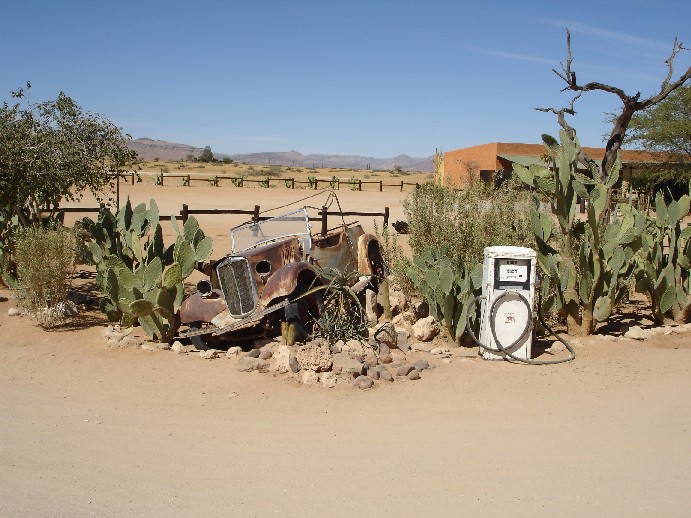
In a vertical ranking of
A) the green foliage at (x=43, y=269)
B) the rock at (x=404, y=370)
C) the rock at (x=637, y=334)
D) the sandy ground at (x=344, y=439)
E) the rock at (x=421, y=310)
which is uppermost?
the green foliage at (x=43, y=269)

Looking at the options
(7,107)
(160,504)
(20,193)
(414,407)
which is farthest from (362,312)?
(7,107)

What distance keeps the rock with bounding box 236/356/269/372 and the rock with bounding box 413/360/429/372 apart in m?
1.62

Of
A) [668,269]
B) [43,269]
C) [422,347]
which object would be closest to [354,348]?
[422,347]

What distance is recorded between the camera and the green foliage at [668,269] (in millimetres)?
9805

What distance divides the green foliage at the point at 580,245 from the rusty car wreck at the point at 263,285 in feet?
8.08

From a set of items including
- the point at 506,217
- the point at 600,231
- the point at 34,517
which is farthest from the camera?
the point at 506,217

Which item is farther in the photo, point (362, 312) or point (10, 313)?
point (10, 313)

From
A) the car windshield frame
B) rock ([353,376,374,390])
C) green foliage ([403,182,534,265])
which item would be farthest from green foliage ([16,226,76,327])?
green foliage ([403,182,534,265])

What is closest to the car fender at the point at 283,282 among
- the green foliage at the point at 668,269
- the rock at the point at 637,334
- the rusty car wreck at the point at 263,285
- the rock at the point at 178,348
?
the rusty car wreck at the point at 263,285

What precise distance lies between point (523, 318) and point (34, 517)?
5.40 metres

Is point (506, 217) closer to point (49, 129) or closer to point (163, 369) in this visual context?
point (163, 369)

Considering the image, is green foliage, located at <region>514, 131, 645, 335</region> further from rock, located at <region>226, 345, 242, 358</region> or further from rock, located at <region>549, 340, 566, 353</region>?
rock, located at <region>226, 345, 242, 358</region>

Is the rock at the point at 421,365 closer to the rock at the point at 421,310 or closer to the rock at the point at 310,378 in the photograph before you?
the rock at the point at 310,378

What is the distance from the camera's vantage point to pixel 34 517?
472 centimetres
